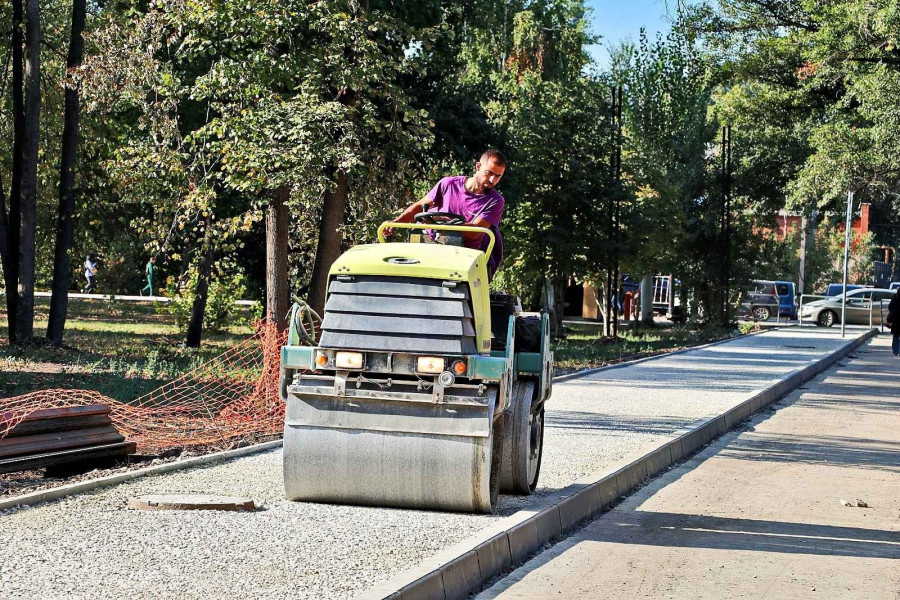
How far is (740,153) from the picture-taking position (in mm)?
51219

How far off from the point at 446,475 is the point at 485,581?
1165mm

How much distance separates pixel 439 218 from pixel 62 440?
3.54 metres

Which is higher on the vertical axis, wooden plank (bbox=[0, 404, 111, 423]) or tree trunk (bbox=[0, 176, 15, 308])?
tree trunk (bbox=[0, 176, 15, 308])

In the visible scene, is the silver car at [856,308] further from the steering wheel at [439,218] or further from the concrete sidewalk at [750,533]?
the steering wheel at [439,218]

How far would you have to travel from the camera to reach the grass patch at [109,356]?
56.6ft

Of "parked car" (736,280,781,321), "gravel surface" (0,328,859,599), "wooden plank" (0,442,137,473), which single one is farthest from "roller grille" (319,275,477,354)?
"parked car" (736,280,781,321)

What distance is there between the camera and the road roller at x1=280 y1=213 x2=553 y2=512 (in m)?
8.13

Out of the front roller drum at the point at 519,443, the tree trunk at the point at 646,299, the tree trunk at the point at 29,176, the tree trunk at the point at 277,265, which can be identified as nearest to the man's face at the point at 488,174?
the front roller drum at the point at 519,443

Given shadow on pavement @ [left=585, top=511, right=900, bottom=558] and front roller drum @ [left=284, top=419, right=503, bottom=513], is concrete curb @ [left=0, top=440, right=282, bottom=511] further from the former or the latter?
shadow on pavement @ [left=585, top=511, right=900, bottom=558]

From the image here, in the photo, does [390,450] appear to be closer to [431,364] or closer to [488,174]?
[431,364]

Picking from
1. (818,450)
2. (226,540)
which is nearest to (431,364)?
(226,540)

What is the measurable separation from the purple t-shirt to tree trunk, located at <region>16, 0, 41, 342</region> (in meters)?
16.4

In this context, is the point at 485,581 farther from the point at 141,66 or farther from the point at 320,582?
the point at 141,66

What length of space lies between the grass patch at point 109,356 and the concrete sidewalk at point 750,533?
7770 millimetres
